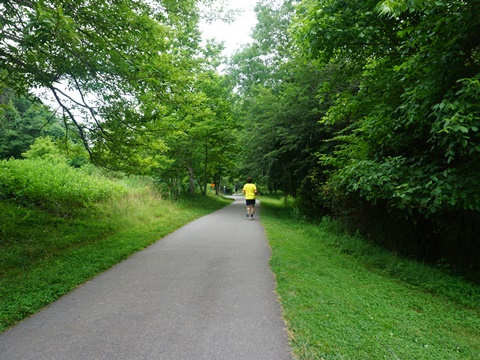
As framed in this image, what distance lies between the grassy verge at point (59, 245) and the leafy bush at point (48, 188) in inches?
16.6

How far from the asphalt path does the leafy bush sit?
4915 millimetres

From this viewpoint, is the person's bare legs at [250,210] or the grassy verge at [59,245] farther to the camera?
the person's bare legs at [250,210]

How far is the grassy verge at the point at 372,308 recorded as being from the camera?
2734 millimetres

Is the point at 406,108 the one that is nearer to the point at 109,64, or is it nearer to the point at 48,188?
the point at 109,64

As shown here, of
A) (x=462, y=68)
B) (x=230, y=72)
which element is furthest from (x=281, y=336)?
(x=230, y=72)

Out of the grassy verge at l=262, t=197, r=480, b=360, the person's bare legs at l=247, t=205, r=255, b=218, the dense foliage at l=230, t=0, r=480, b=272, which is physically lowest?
the grassy verge at l=262, t=197, r=480, b=360

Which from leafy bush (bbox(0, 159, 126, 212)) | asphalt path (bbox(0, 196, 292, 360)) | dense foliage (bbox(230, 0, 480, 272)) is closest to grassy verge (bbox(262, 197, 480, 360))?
asphalt path (bbox(0, 196, 292, 360))

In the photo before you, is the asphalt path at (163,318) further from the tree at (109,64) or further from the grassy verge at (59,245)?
the tree at (109,64)

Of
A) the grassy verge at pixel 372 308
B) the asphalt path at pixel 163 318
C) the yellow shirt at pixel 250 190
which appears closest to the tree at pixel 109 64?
the asphalt path at pixel 163 318

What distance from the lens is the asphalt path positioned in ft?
8.75

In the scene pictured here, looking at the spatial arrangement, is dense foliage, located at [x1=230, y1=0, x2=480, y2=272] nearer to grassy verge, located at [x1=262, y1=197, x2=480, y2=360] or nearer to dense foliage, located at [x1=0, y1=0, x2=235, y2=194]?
grassy verge, located at [x1=262, y1=197, x2=480, y2=360]

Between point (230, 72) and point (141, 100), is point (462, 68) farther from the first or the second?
point (230, 72)

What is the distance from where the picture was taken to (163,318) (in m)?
3.28

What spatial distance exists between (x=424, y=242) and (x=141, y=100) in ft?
30.8
